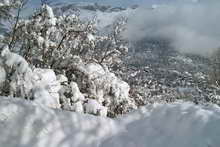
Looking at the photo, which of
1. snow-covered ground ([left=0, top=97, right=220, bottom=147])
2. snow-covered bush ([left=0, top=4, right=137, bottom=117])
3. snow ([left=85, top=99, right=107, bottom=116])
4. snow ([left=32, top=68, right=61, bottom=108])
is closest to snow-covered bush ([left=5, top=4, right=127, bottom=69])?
snow-covered bush ([left=0, top=4, right=137, bottom=117])

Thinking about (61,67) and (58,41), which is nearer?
(61,67)

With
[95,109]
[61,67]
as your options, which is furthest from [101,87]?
[95,109]

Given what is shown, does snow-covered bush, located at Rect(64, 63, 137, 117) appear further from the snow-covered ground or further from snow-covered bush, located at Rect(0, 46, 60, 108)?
the snow-covered ground

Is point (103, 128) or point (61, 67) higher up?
point (103, 128)

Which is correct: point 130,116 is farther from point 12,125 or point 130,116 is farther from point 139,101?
point 139,101

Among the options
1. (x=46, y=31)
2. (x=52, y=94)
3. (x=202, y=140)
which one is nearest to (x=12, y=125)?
(x=202, y=140)

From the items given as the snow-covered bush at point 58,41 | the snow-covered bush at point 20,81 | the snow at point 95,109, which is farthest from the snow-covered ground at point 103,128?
the snow-covered bush at point 58,41

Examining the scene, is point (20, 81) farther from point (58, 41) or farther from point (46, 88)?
point (58, 41)

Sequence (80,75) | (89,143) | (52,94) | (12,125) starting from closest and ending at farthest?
(12,125) → (89,143) → (52,94) → (80,75)
